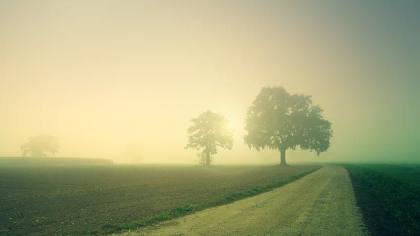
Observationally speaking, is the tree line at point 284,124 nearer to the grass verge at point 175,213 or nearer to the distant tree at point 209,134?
the distant tree at point 209,134

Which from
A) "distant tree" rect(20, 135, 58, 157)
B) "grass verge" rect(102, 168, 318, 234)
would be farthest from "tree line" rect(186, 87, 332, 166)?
"distant tree" rect(20, 135, 58, 157)

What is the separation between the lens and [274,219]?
1639cm

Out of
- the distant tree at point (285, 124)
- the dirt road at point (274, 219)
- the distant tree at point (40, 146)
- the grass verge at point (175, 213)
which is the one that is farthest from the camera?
the distant tree at point (40, 146)

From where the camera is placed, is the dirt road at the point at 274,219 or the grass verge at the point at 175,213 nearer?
the dirt road at the point at 274,219

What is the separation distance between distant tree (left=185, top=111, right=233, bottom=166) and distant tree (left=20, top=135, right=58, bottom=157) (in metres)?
87.4

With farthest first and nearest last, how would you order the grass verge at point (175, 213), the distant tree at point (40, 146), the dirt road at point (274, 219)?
the distant tree at point (40, 146) < the grass verge at point (175, 213) < the dirt road at point (274, 219)

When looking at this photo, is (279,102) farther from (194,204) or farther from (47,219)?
(47,219)

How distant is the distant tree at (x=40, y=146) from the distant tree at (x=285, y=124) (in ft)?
342

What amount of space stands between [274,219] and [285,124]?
64.1 meters

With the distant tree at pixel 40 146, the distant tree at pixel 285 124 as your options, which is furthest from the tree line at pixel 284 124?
the distant tree at pixel 40 146

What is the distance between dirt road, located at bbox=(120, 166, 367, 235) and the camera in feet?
46.4

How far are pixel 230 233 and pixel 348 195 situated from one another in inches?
581

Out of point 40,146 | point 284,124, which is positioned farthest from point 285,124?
point 40,146

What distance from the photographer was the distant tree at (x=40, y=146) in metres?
145
